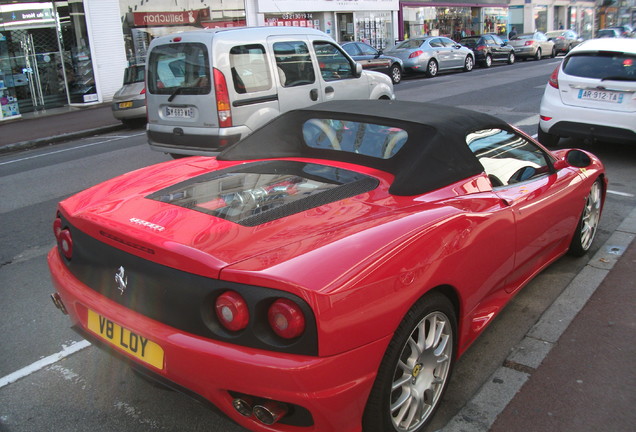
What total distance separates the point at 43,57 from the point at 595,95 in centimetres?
1597

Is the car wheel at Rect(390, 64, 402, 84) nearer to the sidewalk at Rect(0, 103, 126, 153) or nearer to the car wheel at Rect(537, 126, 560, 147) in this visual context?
the sidewalk at Rect(0, 103, 126, 153)

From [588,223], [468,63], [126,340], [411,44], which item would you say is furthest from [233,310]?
[468,63]

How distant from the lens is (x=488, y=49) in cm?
2692

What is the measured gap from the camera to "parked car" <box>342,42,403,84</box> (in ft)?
63.6

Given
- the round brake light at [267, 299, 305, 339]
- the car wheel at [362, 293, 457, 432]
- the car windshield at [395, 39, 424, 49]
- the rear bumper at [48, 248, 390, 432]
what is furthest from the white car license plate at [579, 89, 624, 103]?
the car windshield at [395, 39, 424, 49]

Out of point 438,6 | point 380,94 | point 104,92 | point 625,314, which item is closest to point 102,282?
point 625,314

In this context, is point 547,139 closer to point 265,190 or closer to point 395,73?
point 265,190

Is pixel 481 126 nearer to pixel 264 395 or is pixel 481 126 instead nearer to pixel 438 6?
pixel 264 395

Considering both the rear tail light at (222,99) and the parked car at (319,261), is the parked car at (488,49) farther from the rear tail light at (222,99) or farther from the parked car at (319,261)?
the parked car at (319,261)

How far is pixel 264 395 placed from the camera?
83.7 inches

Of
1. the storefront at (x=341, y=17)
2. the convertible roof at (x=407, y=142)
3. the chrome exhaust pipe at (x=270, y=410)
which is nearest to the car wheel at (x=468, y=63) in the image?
the storefront at (x=341, y=17)

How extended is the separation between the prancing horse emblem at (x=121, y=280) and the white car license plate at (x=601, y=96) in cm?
700

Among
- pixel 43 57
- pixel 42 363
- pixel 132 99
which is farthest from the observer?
pixel 43 57

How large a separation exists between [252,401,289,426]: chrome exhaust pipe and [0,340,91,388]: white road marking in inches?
68.2
